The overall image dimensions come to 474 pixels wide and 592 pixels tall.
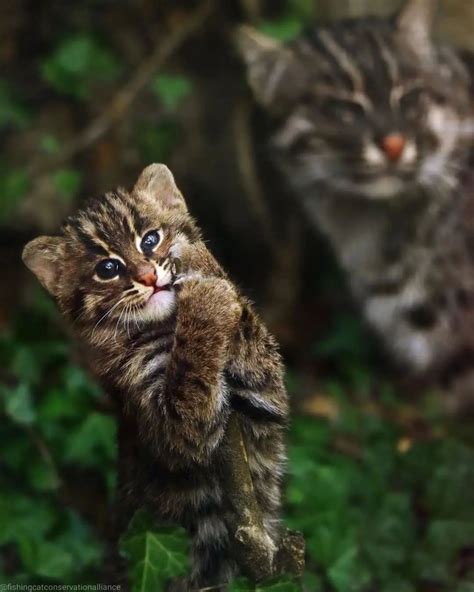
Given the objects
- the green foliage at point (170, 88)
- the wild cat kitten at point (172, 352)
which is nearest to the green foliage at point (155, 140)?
the green foliage at point (170, 88)

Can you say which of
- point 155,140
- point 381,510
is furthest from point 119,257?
point 155,140

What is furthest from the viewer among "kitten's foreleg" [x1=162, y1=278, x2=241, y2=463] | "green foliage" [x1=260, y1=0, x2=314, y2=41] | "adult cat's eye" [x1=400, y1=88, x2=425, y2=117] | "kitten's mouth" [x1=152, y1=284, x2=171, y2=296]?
"green foliage" [x1=260, y1=0, x2=314, y2=41]

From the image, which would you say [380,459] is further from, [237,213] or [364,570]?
[237,213]

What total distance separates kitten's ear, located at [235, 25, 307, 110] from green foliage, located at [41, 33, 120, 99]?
938 millimetres

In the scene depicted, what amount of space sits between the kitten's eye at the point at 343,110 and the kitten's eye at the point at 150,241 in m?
2.51

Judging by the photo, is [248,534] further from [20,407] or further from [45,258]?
[20,407]

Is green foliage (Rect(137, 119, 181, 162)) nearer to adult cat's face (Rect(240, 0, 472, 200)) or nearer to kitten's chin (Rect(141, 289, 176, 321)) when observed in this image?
adult cat's face (Rect(240, 0, 472, 200))

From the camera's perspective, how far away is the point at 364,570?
521 centimetres

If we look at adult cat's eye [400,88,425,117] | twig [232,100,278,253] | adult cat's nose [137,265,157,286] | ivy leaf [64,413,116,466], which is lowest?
twig [232,100,278,253]

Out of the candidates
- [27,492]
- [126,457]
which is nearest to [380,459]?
[27,492]

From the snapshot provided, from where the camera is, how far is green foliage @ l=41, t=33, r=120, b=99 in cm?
692

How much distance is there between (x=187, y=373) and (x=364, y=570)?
196 cm

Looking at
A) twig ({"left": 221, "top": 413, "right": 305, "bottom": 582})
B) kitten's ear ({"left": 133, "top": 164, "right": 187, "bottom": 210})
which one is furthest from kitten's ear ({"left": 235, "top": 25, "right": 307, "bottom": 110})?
twig ({"left": 221, "top": 413, "right": 305, "bottom": 582})

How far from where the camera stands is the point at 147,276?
147 inches
